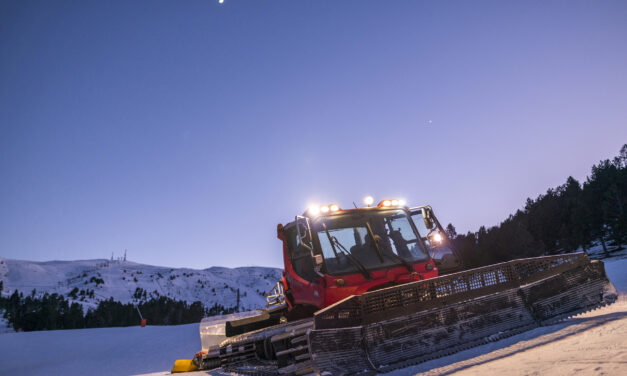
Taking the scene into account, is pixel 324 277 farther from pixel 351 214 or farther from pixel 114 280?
pixel 114 280

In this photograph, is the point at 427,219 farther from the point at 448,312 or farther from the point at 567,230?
the point at 567,230

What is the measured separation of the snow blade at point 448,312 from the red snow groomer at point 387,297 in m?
0.01

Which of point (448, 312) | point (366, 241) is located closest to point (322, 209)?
point (366, 241)

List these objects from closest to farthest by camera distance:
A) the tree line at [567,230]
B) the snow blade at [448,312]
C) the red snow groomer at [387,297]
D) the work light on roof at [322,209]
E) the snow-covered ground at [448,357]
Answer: the snow-covered ground at [448,357] < the snow blade at [448,312] < the red snow groomer at [387,297] < the work light on roof at [322,209] < the tree line at [567,230]

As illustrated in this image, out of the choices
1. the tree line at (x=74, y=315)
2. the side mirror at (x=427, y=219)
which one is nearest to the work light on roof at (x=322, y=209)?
the side mirror at (x=427, y=219)

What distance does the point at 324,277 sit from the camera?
17.8 feet

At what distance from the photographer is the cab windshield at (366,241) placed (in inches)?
224

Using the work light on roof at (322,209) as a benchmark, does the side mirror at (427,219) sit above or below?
below

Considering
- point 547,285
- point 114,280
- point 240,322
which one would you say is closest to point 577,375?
point 547,285

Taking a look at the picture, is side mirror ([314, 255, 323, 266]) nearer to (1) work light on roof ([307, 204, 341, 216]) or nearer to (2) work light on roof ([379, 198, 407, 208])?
(1) work light on roof ([307, 204, 341, 216])

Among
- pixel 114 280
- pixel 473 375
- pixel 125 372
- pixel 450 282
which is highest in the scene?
pixel 114 280

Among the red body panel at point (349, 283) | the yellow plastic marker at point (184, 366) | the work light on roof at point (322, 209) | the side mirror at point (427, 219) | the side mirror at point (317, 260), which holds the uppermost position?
the work light on roof at point (322, 209)

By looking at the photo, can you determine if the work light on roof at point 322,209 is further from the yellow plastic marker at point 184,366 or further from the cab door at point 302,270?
the yellow plastic marker at point 184,366

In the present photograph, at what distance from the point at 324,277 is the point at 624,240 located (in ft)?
136
